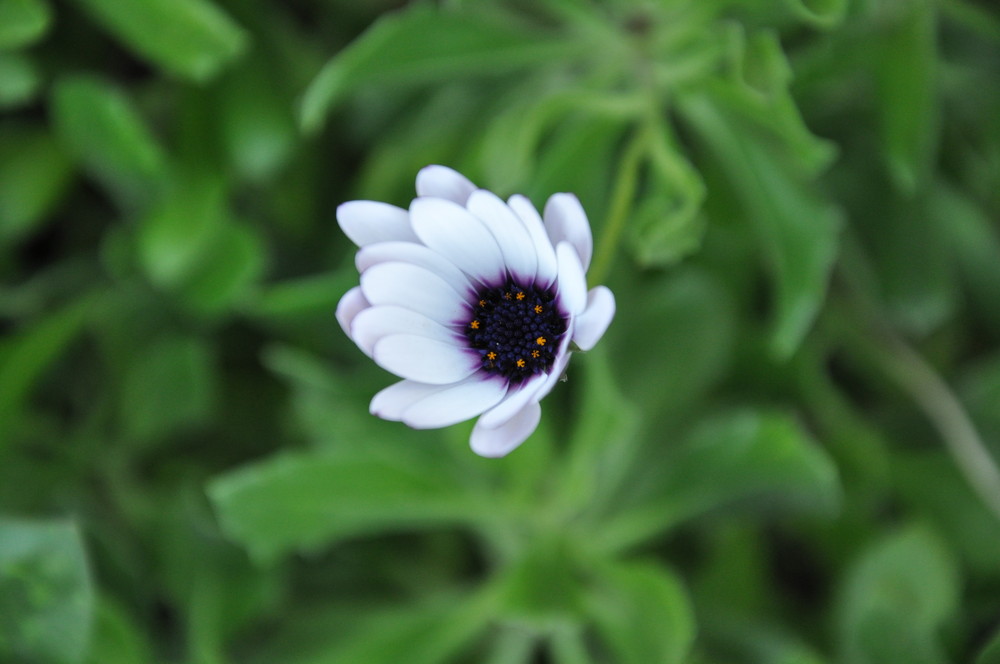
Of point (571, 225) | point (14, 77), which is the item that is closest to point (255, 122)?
point (14, 77)

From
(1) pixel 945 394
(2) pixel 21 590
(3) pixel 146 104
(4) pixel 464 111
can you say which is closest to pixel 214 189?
(3) pixel 146 104

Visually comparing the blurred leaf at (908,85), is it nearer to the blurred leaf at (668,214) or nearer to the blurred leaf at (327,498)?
the blurred leaf at (668,214)

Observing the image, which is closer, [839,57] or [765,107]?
[765,107]

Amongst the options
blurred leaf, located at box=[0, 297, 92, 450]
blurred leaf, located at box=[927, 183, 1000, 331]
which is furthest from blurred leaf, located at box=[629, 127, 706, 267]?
blurred leaf, located at box=[0, 297, 92, 450]

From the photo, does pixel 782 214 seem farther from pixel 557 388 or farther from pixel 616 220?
pixel 557 388

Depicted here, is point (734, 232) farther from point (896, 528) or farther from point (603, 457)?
point (896, 528)
